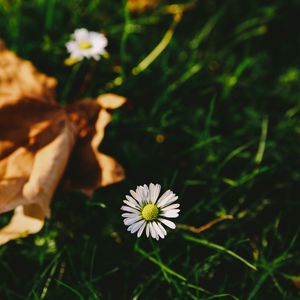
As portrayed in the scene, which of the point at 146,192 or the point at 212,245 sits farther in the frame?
the point at 212,245

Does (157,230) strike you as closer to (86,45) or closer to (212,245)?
(212,245)

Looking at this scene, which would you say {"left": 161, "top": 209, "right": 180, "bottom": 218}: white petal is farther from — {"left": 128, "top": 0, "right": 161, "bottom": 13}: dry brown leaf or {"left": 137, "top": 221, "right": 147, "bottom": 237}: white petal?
{"left": 128, "top": 0, "right": 161, "bottom": 13}: dry brown leaf

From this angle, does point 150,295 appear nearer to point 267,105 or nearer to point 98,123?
point 98,123

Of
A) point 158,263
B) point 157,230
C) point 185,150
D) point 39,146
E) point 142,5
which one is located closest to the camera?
point 157,230

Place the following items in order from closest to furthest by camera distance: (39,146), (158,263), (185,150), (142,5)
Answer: (158,263), (39,146), (185,150), (142,5)

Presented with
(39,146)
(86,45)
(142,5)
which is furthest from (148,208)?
(142,5)

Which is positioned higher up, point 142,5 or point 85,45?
point 142,5

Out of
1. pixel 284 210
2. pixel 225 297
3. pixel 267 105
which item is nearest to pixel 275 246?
pixel 284 210
